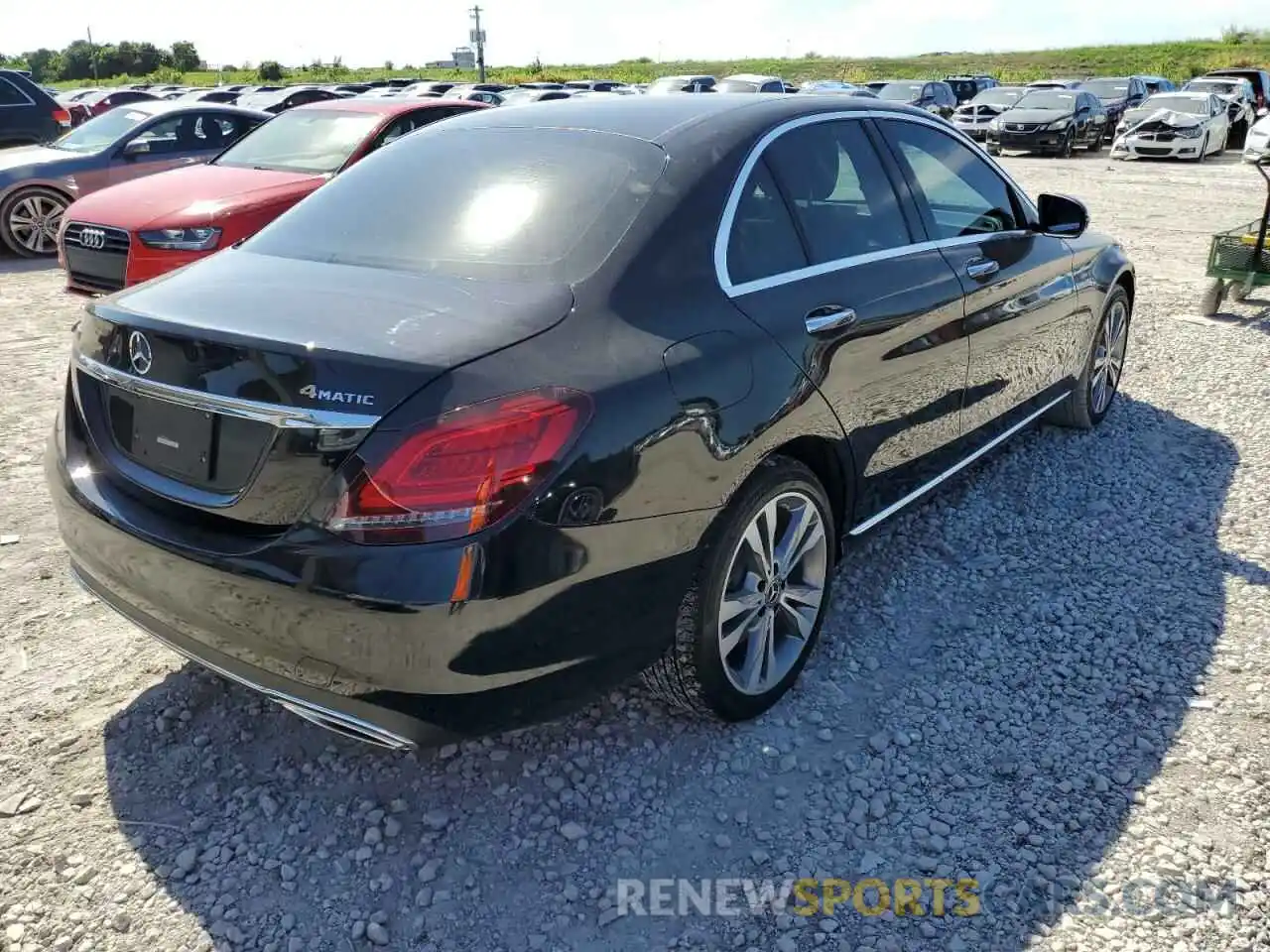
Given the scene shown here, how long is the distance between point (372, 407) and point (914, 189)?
2.40 metres

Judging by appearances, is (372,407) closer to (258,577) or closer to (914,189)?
(258,577)

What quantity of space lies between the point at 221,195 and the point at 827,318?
5.50 m

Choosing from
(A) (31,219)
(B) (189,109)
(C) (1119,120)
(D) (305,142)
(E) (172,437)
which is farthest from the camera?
(C) (1119,120)

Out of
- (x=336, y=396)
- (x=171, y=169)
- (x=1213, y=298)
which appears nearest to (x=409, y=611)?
(x=336, y=396)

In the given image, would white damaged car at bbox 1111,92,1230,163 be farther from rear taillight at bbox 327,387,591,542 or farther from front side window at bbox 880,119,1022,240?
rear taillight at bbox 327,387,591,542

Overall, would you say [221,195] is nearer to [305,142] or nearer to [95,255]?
[95,255]

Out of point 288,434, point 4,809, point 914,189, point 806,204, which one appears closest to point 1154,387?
point 914,189

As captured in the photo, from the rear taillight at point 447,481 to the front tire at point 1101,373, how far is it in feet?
12.8

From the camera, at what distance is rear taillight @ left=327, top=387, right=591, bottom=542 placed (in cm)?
212

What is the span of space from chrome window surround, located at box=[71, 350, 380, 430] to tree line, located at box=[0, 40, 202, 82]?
76.0 meters

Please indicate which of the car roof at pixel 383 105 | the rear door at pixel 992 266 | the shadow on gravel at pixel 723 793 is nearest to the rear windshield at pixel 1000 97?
the car roof at pixel 383 105

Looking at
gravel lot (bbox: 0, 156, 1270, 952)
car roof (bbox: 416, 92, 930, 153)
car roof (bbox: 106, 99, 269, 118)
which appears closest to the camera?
gravel lot (bbox: 0, 156, 1270, 952)

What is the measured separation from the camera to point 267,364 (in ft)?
7.26

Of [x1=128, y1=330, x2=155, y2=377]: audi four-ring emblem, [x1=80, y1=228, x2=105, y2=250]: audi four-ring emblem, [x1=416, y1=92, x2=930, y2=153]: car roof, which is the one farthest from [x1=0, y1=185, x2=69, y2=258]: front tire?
[x1=128, y1=330, x2=155, y2=377]: audi four-ring emblem
